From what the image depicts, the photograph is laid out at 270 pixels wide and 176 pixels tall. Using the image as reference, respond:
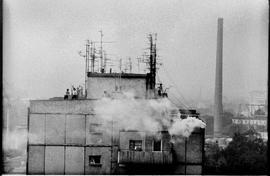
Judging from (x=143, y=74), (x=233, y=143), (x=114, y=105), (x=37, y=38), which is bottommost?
(x=233, y=143)

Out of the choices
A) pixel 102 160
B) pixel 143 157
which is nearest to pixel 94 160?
pixel 102 160

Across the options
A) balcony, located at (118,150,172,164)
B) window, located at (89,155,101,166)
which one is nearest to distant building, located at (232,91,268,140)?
balcony, located at (118,150,172,164)

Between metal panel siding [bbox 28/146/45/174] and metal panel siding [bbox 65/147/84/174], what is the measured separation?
0.23 m

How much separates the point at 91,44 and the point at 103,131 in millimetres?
818

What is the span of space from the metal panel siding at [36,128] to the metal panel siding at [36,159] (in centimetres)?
7

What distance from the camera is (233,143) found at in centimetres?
464

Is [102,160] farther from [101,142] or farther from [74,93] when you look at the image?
[74,93]

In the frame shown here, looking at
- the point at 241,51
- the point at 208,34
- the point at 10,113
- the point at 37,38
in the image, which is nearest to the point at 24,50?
the point at 37,38

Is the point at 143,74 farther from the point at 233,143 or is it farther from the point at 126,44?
the point at 233,143

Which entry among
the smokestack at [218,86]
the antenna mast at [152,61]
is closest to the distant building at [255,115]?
the smokestack at [218,86]

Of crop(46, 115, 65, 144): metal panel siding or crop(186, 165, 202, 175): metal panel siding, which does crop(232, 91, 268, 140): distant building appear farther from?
crop(46, 115, 65, 144): metal panel siding

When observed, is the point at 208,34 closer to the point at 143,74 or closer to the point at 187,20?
the point at 187,20

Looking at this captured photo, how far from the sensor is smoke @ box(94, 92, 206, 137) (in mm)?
4562

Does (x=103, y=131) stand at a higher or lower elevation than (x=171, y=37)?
lower
